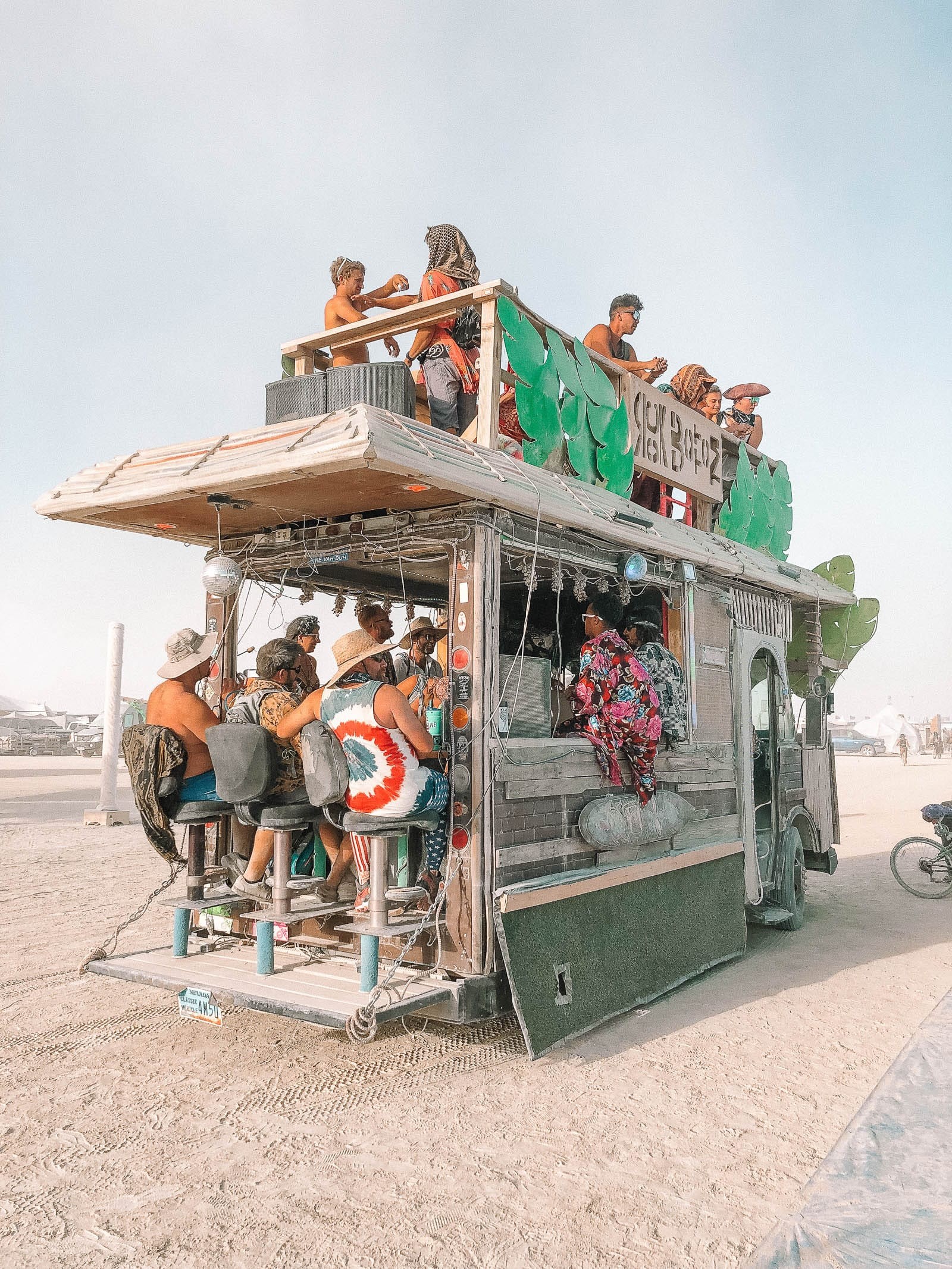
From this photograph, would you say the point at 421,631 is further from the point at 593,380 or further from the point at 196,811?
the point at 196,811

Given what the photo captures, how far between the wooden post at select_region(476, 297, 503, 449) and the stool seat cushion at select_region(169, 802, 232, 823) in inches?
90.9

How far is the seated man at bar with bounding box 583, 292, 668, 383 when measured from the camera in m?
7.09

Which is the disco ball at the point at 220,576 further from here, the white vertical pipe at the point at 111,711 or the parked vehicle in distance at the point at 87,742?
the parked vehicle in distance at the point at 87,742

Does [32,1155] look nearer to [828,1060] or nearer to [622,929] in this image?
[622,929]

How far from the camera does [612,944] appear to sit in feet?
17.5

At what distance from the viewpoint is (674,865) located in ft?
19.9

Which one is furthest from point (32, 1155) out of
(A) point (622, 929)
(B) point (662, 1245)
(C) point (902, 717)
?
(C) point (902, 717)

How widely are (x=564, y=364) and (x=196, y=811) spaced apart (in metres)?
3.26

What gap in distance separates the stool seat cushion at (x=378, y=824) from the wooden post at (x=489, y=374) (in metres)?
1.99

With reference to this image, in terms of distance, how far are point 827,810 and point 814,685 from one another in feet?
3.98

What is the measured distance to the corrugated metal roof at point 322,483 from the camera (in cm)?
412

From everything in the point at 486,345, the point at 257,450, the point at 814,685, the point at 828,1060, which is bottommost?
the point at 828,1060

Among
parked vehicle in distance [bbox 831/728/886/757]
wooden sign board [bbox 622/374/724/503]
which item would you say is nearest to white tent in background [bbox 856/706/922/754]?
parked vehicle in distance [bbox 831/728/886/757]

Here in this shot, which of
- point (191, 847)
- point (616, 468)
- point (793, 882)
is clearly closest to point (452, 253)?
point (616, 468)
